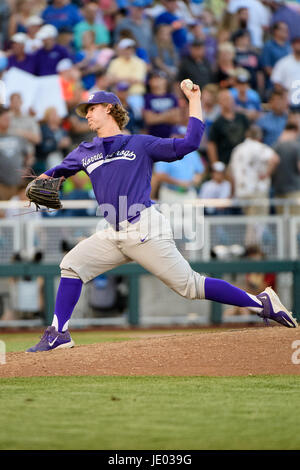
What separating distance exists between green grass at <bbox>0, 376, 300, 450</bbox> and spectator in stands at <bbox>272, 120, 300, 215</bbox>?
7.01 m

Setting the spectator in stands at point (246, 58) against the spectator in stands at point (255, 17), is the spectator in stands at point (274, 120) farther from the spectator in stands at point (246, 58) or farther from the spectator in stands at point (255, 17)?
the spectator in stands at point (255, 17)

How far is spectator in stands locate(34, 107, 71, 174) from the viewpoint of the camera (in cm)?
1319

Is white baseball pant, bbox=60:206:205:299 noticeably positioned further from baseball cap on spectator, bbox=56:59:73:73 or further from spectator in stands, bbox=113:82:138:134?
baseball cap on spectator, bbox=56:59:73:73

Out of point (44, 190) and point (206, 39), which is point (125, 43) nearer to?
point (206, 39)

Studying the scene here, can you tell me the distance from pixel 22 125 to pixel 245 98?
420 centimetres

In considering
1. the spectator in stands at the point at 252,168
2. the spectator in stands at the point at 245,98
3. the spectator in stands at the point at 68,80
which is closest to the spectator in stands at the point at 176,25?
the spectator in stands at the point at 245,98

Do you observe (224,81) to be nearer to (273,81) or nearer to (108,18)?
(273,81)

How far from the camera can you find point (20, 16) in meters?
14.9

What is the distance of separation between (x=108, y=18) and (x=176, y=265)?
32.2ft

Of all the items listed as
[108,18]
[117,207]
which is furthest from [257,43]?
[117,207]

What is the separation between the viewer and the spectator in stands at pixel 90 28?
15156mm

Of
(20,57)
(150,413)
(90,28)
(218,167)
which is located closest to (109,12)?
(90,28)

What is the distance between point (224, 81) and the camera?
607 inches

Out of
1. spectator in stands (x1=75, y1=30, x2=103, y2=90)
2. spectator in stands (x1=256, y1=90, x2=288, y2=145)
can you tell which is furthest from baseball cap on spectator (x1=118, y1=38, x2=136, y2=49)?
spectator in stands (x1=256, y1=90, x2=288, y2=145)
